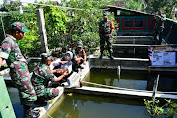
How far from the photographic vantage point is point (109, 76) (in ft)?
23.3

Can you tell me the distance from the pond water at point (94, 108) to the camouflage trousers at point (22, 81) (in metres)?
1.19

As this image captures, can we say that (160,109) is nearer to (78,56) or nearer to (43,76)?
(43,76)

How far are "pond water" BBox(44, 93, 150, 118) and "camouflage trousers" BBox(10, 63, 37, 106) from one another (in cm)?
119

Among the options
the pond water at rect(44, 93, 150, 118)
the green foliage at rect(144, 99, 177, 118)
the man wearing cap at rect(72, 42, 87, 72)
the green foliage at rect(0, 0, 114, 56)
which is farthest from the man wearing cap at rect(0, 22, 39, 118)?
the green foliage at rect(0, 0, 114, 56)

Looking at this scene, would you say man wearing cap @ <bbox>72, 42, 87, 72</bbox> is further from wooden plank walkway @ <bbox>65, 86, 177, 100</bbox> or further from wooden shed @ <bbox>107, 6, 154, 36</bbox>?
wooden shed @ <bbox>107, 6, 154, 36</bbox>

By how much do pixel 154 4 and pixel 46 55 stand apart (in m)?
20.9

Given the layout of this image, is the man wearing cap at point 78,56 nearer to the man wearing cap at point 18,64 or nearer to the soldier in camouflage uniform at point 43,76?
the soldier in camouflage uniform at point 43,76

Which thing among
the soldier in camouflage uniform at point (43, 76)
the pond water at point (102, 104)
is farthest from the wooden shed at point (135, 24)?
the soldier in camouflage uniform at point (43, 76)

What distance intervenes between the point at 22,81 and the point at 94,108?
93.6 inches

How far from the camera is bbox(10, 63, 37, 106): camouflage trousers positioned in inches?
125

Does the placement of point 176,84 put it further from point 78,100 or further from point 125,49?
point 125,49

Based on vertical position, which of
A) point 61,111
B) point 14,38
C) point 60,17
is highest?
point 60,17

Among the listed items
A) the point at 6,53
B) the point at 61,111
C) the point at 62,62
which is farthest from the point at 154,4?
the point at 6,53

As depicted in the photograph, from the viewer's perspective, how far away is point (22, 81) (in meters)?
3.23
